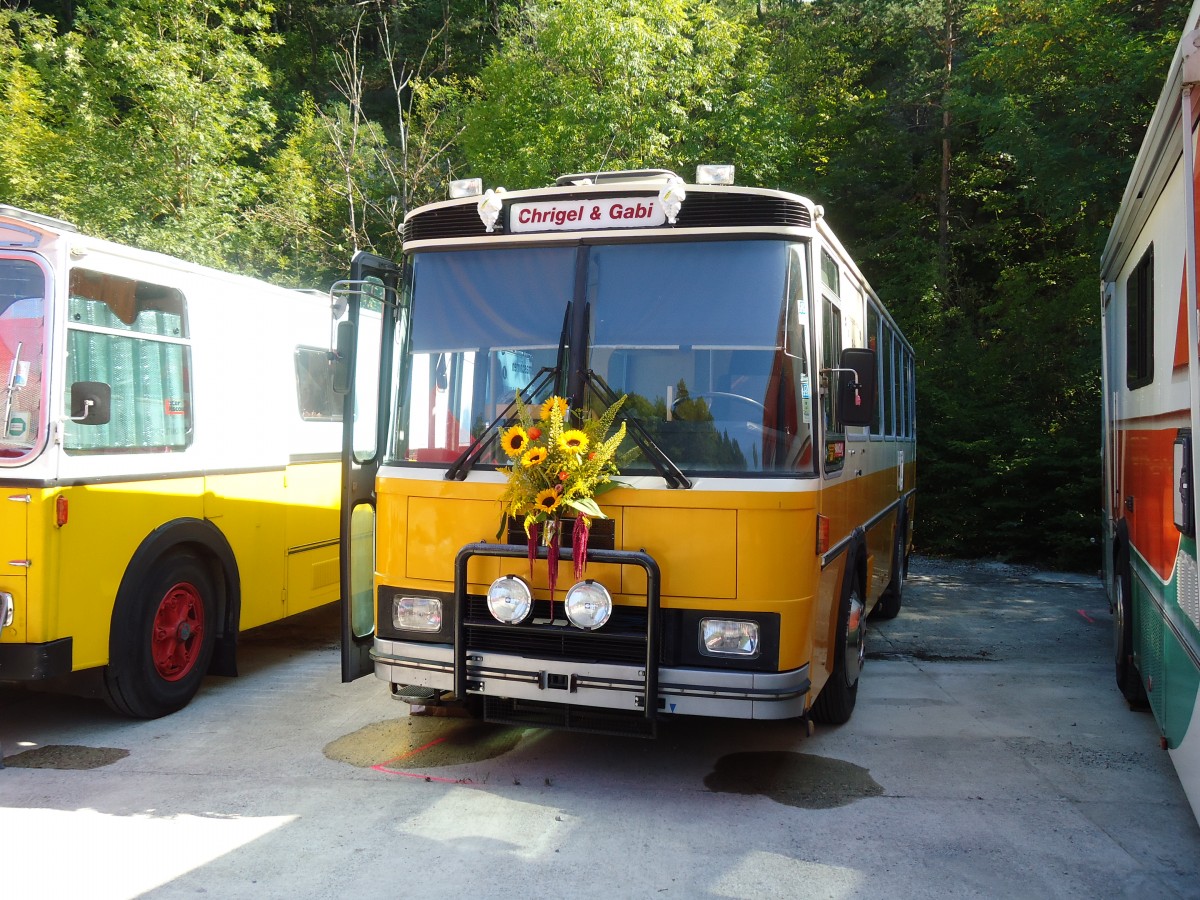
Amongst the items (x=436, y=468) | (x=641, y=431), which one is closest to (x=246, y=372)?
(x=436, y=468)

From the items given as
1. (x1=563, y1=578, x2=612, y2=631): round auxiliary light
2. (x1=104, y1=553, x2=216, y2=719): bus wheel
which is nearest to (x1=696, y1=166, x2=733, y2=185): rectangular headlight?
(x1=563, y1=578, x2=612, y2=631): round auxiliary light

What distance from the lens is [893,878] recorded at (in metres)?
3.96

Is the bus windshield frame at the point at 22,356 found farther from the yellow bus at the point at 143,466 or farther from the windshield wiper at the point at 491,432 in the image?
the windshield wiper at the point at 491,432

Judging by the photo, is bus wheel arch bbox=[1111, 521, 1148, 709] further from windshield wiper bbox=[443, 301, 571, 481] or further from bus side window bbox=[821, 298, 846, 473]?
windshield wiper bbox=[443, 301, 571, 481]

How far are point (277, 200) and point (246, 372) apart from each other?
1367 centimetres

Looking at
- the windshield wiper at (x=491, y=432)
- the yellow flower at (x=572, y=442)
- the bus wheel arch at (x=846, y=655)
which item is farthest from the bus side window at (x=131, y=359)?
the bus wheel arch at (x=846, y=655)

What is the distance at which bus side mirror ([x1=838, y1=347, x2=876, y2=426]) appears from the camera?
16.0 feet

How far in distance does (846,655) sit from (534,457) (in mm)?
2481

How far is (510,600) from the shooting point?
185 inches

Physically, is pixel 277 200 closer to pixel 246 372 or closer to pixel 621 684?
pixel 246 372

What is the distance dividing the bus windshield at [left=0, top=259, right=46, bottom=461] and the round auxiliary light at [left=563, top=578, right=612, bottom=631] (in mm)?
2997

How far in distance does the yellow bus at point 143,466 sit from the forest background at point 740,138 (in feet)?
32.1

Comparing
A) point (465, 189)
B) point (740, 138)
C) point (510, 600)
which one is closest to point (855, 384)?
point (510, 600)

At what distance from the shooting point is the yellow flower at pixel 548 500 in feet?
14.8
